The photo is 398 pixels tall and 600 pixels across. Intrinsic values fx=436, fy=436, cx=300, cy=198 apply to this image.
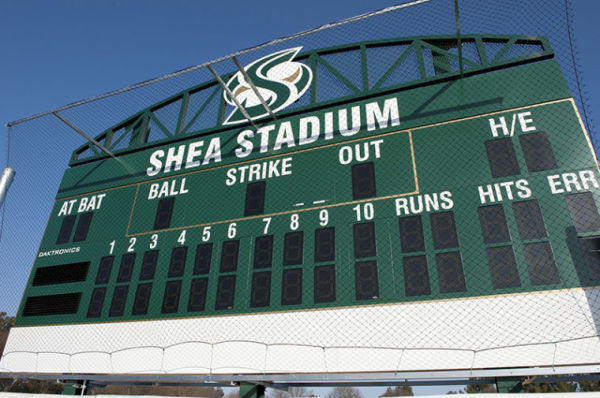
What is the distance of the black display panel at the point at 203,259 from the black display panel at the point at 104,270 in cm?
181

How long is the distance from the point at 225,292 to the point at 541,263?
14.1 feet

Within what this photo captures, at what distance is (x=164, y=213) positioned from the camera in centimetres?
797

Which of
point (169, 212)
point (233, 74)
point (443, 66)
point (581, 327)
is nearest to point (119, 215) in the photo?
point (169, 212)

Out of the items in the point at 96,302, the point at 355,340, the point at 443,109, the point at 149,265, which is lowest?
the point at 355,340

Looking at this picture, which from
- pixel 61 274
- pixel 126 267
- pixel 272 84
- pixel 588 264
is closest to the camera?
pixel 588 264

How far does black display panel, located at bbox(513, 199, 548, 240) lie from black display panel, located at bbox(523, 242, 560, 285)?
13 centimetres

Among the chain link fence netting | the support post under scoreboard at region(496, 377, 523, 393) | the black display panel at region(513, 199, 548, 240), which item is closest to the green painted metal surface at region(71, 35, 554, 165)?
the chain link fence netting

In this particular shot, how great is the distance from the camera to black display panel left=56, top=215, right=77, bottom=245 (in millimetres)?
8750

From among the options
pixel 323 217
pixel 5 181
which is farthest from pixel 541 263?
pixel 5 181

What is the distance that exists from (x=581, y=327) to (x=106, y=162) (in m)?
9.19

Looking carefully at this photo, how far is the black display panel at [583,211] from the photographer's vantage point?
5.17 metres

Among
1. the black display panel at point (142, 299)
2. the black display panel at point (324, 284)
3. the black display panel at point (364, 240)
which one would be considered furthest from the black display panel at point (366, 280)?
the black display panel at point (142, 299)

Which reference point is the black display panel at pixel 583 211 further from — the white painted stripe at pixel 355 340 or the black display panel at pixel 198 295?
the black display panel at pixel 198 295

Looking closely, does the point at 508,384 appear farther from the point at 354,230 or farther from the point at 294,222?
the point at 294,222
